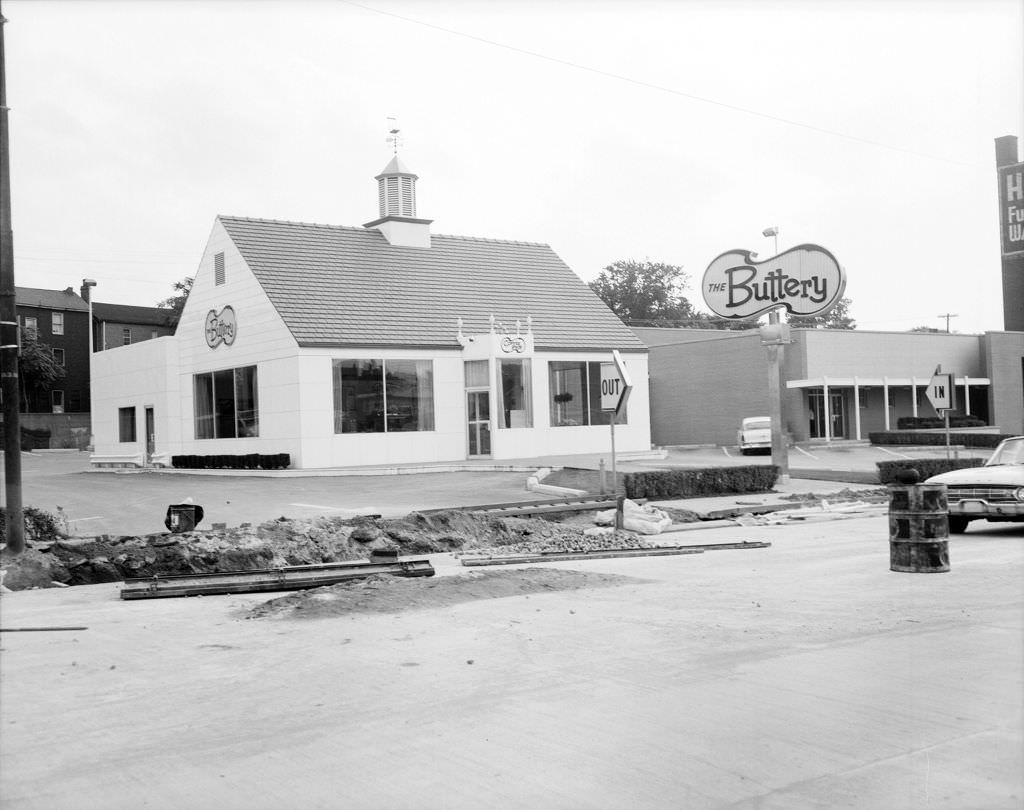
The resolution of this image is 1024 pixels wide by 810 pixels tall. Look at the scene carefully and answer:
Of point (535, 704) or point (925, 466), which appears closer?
point (535, 704)

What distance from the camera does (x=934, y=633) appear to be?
26.5ft

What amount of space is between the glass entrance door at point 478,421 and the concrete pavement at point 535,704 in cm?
2487

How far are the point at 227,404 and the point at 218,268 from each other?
16.1 ft

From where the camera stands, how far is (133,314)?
82.0 metres

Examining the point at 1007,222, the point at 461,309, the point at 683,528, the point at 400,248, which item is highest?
the point at 400,248

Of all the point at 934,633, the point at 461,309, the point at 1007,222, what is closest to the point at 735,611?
the point at 934,633

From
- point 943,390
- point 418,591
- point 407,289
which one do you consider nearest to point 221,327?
point 407,289

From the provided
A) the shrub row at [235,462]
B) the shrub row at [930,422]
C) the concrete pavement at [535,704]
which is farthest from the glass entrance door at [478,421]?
the concrete pavement at [535,704]

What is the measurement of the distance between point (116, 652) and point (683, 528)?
11.3 meters

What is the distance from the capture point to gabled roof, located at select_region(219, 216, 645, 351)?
112 ft

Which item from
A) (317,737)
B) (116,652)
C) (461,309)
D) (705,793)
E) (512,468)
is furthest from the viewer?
(461,309)

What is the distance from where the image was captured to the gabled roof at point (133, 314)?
80.0 meters

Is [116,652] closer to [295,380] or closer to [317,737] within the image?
[317,737]

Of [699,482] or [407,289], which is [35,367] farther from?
[699,482]
